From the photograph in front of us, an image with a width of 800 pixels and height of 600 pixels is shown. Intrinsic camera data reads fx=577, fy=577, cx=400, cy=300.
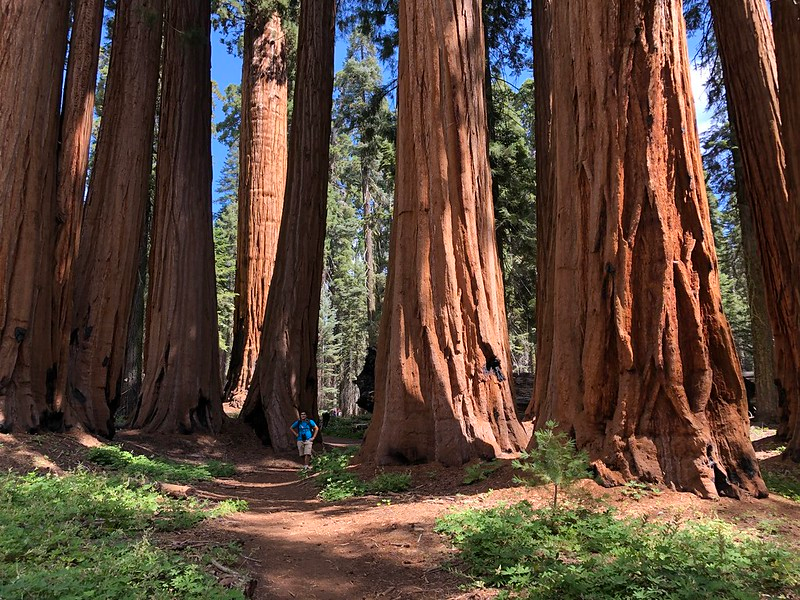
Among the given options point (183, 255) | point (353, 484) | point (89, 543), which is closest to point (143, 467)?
point (353, 484)

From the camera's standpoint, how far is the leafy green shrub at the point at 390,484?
232 inches

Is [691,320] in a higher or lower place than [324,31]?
lower

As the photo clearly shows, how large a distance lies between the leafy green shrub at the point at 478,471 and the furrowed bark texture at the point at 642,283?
99cm

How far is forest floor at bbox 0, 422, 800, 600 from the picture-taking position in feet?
12.0

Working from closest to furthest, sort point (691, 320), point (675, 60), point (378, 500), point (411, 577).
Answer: point (411, 577) → point (691, 320) → point (675, 60) → point (378, 500)

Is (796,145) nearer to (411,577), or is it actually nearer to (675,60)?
(675,60)

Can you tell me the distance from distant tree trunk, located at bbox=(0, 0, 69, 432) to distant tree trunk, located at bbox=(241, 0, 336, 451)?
156 inches

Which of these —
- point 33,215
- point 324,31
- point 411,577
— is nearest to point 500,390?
point 411,577

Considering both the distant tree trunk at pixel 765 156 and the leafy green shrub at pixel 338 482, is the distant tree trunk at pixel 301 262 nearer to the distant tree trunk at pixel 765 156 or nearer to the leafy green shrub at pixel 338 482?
the leafy green shrub at pixel 338 482

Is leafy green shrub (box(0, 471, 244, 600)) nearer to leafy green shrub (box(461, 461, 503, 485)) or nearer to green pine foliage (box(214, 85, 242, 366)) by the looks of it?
leafy green shrub (box(461, 461, 503, 485))

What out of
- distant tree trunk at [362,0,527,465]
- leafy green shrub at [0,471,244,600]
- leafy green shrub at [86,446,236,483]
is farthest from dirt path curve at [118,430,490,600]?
distant tree trunk at [362,0,527,465]

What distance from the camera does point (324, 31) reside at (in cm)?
1255

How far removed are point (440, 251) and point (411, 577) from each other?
13.8ft

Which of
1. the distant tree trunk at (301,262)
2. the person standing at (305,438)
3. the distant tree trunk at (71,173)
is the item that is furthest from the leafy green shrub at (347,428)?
the distant tree trunk at (71,173)
